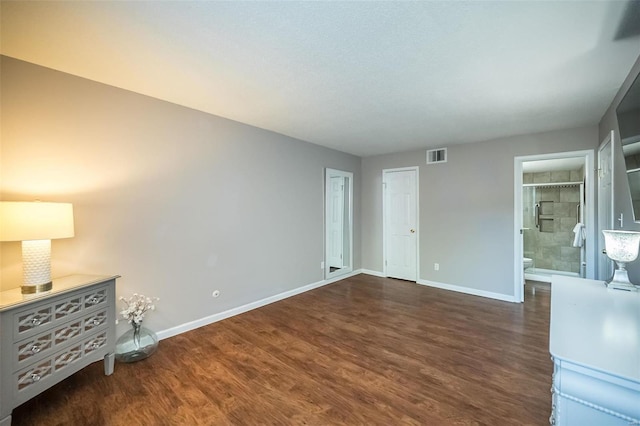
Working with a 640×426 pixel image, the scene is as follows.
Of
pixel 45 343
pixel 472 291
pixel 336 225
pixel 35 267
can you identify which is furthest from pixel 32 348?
pixel 472 291

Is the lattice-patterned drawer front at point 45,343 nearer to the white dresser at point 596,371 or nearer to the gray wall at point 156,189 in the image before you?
the gray wall at point 156,189

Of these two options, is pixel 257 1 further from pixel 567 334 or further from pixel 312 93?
pixel 567 334

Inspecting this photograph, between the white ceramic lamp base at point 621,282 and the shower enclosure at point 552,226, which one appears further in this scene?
the shower enclosure at point 552,226

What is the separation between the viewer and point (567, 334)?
40.9 inches

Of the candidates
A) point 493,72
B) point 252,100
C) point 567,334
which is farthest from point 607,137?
point 252,100

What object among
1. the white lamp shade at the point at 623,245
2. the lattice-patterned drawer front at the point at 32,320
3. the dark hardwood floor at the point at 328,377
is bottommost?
the dark hardwood floor at the point at 328,377

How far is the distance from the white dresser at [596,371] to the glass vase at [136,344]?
2870mm

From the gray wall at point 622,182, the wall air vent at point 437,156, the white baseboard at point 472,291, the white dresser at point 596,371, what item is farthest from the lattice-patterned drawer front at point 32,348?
the wall air vent at point 437,156

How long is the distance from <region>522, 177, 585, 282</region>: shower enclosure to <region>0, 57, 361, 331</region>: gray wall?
5238 millimetres

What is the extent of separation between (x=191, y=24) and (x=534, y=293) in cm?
557

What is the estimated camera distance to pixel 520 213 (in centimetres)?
382

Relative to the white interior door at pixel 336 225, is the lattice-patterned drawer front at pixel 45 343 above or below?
below

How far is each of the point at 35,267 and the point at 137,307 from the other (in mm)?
859

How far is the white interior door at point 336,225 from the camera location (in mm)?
5359
